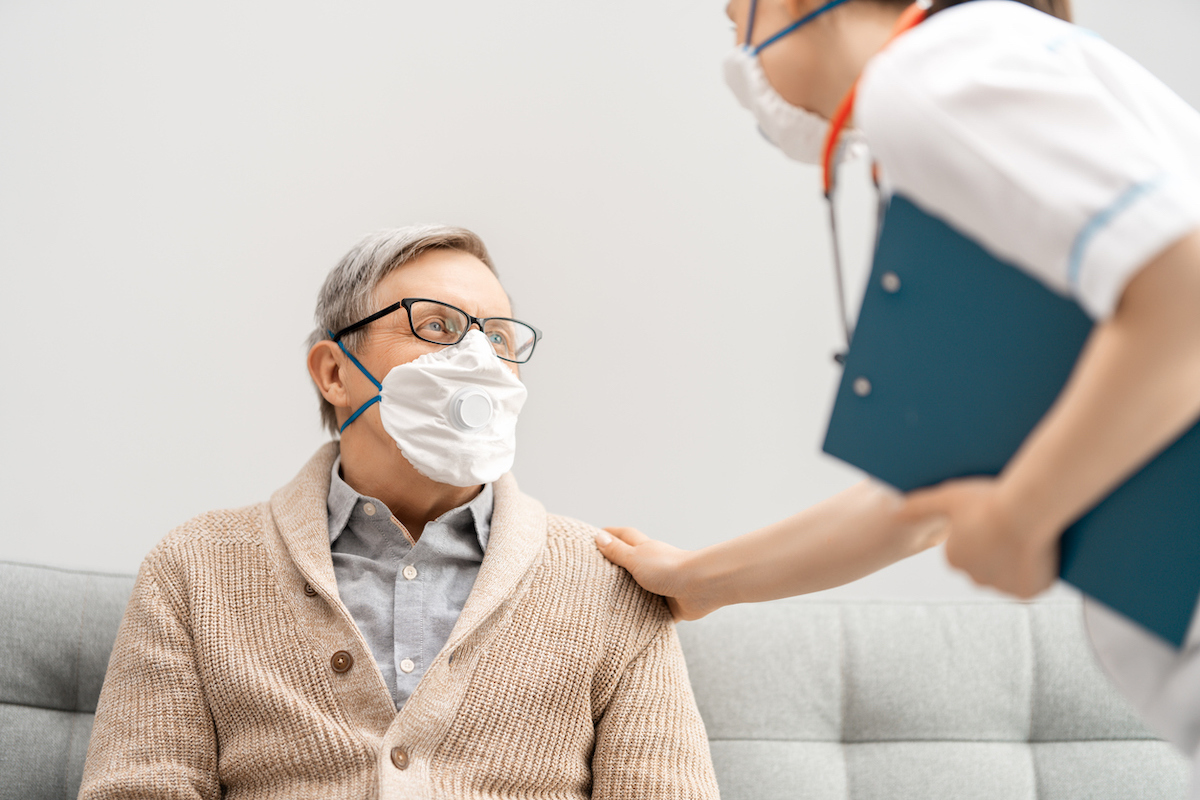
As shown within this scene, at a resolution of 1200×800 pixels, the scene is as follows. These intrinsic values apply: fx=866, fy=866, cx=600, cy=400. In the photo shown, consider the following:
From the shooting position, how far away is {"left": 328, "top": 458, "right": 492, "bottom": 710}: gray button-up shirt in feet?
4.42

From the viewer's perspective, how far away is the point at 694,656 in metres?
1.70

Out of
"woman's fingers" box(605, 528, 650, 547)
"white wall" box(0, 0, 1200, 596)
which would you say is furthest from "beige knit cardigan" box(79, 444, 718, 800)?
"white wall" box(0, 0, 1200, 596)

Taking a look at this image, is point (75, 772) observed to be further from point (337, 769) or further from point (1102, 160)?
point (1102, 160)

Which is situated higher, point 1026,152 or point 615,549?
point 1026,152

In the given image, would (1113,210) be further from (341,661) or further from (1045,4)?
(341,661)

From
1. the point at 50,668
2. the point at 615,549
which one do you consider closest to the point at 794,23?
the point at 615,549

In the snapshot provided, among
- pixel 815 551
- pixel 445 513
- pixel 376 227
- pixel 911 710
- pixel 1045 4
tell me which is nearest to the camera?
pixel 1045 4

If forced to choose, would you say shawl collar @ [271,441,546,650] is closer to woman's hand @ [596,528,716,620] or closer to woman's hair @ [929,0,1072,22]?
woman's hand @ [596,528,716,620]

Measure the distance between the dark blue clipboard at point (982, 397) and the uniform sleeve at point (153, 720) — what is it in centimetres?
106

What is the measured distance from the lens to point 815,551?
1.17 m

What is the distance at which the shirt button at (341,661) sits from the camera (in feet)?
4.20

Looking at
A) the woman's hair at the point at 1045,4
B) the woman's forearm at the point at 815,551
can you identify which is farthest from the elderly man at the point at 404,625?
the woman's hair at the point at 1045,4

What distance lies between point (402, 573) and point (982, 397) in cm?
100

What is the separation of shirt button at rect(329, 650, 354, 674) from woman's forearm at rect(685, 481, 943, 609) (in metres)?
0.53
